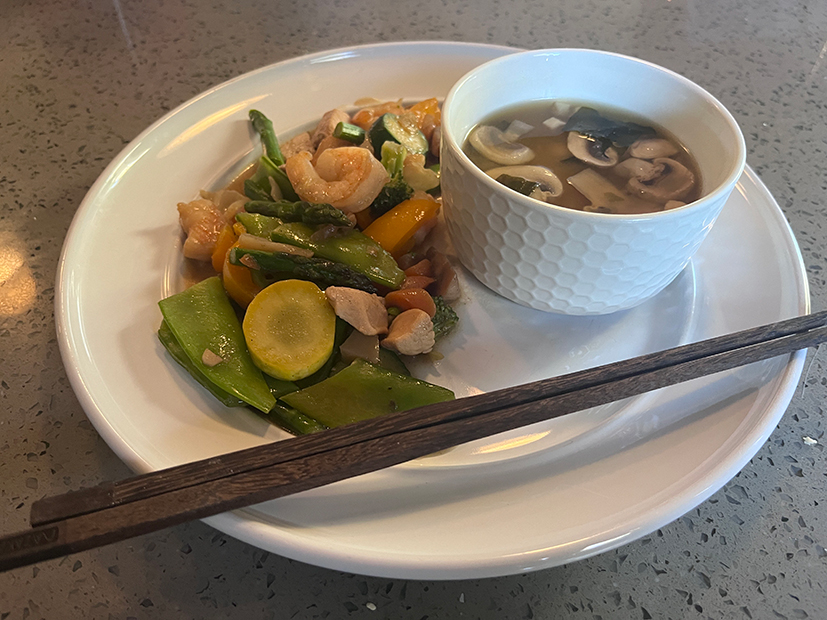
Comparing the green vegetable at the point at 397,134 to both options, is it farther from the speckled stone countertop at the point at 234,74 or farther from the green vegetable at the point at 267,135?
the speckled stone countertop at the point at 234,74

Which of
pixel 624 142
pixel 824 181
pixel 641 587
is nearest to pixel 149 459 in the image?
pixel 641 587

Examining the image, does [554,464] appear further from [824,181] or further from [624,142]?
[824,181]

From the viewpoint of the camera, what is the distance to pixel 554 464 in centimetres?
103

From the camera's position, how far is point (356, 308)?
1.18m

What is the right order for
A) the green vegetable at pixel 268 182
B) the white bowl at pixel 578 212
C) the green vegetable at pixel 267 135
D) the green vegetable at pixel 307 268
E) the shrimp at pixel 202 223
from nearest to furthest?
the white bowl at pixel 578 212, the green vegetable at pixel 307 268, the shrimp at pixel 202 223, the green vegetable at pixel 268 182, the green vegetable at pixel 267 135

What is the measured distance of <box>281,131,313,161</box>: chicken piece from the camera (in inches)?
63.7

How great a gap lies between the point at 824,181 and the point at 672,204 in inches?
38.2

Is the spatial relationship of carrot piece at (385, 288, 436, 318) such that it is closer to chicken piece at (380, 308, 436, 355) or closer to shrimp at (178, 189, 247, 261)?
chicken piece at (380, 308, 436, 355)

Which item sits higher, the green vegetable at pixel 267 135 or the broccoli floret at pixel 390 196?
the green vegetable at pixel 267 135

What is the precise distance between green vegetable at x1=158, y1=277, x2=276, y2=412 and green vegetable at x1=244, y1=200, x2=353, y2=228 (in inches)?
8.6

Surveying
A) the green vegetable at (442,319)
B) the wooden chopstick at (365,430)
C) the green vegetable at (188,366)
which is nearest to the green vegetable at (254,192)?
the green vegetable at (188,366)

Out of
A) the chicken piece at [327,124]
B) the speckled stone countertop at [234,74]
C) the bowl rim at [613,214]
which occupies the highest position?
the bowl rim at [613,214]

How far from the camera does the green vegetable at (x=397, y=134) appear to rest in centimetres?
154

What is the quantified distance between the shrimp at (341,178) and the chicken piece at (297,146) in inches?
11.1
